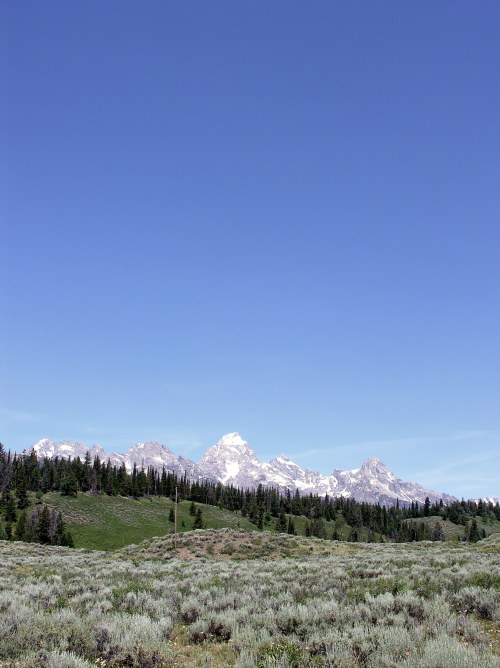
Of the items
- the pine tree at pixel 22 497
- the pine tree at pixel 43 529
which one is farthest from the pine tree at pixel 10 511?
the pine tree at pixel 43 529

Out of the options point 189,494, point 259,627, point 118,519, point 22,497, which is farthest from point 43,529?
point 259,627

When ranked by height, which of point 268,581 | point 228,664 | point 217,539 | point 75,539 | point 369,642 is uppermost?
point 369,642

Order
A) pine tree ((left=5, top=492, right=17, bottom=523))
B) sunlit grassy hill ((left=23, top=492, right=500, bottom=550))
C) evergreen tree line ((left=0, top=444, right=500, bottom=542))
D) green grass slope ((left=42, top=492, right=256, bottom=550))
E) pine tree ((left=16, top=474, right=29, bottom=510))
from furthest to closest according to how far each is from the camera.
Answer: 1. evergreen tree line ((left=0, top=444, right=500, bottom=542))
2. pine tree ((left=16, top=474, right=29, bottom=510))
3. pine tree ((left=5, top=492, right=17, bottom=523))
4. sunlit grassy hill ((left=23, top=492, right=500, bottom=550))
5. green grass slope ((left=42, top=492, right=256, bottom=550))

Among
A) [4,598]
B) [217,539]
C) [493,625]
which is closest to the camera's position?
[493,625]

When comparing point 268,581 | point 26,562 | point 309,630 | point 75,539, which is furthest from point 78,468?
point 309,630

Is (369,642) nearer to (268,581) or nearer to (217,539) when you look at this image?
(268,581)

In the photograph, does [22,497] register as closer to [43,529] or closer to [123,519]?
[123,519]

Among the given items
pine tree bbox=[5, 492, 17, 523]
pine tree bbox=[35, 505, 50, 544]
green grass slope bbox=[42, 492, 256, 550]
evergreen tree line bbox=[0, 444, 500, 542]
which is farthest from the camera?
evergreen tree line bbox=[0, 444, 500, 542]

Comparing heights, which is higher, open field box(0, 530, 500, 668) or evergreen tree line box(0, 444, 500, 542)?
open field box(0, 530, 500, 668)

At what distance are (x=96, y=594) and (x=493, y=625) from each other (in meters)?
12.0

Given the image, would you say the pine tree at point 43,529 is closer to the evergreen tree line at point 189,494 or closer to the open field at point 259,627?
the evergreen tree line at point 189,494

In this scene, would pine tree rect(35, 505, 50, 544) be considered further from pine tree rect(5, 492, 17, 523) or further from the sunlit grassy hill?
pine tree rect(5, 492, 17, 523)

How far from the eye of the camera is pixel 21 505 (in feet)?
368

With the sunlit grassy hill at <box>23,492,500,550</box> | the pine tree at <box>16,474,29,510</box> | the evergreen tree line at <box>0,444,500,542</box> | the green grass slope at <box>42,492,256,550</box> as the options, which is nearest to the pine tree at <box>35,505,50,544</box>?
the sunlit grassy hill at <box>23,492,500,550</box>
